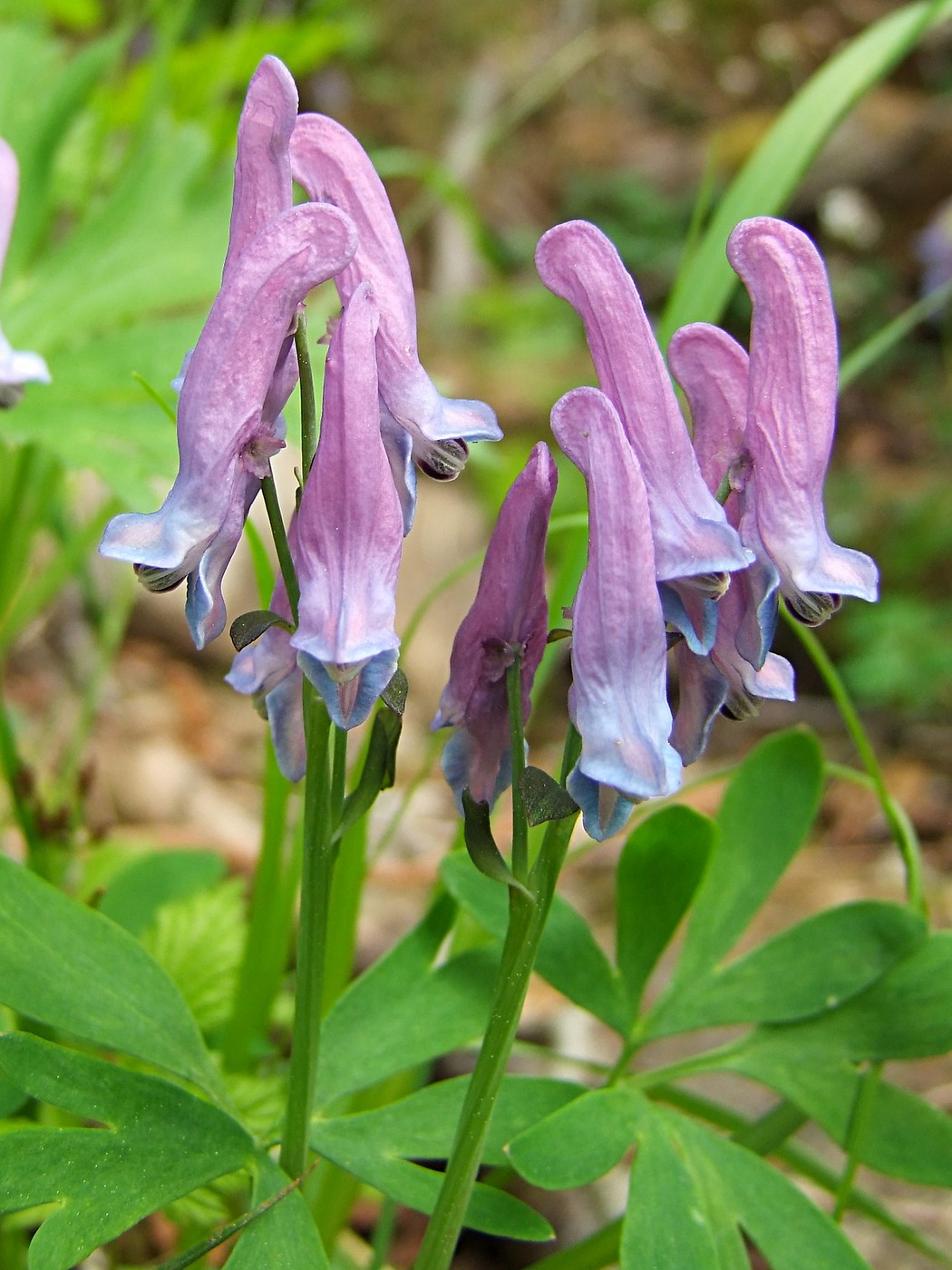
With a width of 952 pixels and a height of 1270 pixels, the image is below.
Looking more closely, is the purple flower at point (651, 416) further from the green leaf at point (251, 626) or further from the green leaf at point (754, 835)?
the green leaf at point (754, 835)

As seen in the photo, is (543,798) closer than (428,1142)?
Yes

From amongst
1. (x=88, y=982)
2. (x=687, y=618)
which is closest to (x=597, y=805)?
(x=687, y=618)

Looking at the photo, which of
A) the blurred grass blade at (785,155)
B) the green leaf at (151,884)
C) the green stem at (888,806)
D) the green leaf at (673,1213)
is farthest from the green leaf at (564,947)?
the blurred grass blade at (785,155)

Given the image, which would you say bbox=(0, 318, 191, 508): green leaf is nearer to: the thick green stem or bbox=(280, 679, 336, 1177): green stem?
bbox=(280, 679, 336, 1177): green stem

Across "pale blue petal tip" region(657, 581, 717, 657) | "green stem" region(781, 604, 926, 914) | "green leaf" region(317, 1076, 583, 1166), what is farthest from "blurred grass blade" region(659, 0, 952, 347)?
"green leaf" region(317, 1076, 583, 1166)

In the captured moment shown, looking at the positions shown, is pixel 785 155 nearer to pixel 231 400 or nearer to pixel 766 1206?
pixel 231 400
